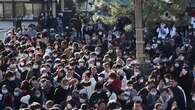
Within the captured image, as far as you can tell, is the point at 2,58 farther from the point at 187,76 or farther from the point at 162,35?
the point at 162,35

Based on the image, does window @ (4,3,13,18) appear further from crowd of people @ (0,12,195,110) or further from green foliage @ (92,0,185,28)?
crowd of people @ (0,12,195,110)

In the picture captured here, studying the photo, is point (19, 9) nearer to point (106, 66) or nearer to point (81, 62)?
point (81, 62)

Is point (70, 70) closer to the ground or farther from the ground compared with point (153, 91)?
farther from the ground

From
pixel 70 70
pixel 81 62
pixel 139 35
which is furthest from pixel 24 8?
pixel 70 70

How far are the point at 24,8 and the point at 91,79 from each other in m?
24.4

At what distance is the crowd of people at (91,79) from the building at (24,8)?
15.2m

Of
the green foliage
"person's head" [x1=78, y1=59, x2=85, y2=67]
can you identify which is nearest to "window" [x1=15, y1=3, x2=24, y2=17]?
the green foliage

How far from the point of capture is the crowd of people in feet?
49.3

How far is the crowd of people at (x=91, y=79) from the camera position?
15.0m

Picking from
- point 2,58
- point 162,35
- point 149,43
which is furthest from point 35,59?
point 162,35

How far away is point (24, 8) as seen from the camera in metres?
40.0

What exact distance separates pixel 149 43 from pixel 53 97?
10.2 metres

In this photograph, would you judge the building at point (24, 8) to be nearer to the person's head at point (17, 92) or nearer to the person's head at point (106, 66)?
the person's head at point (106, 66)

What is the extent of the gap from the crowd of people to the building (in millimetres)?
15238
